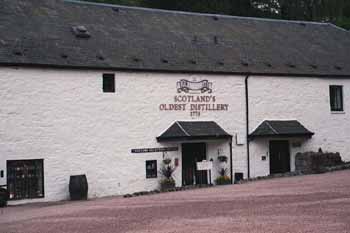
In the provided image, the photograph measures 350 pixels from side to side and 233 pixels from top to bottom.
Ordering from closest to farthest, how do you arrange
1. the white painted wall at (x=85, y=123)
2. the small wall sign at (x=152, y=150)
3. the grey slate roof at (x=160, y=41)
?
the white painted wall at (x=85, y=123), the grey slate roof at (x=160, y=41), the small wall sign at (x=152, y=150)

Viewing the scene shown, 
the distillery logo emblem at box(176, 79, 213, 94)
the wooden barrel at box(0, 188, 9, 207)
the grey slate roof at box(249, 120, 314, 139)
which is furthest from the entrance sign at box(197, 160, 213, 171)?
the wooden barrel at box(0, 188, 9, 207)

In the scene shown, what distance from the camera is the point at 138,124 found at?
2777 centimetres

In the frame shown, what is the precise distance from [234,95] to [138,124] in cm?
542

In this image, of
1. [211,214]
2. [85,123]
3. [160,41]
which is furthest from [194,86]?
[211,214]

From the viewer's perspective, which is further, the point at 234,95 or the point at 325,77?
the point at 325,77

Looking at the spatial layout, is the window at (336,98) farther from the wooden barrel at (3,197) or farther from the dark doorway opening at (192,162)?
the wooden barrel at (3,197)

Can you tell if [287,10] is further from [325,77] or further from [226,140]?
[226,140]

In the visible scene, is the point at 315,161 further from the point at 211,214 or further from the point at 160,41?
the point at 211,214

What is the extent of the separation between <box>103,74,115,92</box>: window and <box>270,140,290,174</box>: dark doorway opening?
8.95m

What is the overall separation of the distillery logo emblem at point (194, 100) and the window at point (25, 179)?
6.41 meters

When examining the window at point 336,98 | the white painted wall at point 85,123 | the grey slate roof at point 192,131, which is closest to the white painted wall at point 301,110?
the window at point 336,98

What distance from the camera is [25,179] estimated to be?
2464cm

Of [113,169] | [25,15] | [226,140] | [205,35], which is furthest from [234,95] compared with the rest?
[25,15]

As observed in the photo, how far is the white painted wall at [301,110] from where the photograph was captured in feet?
102
